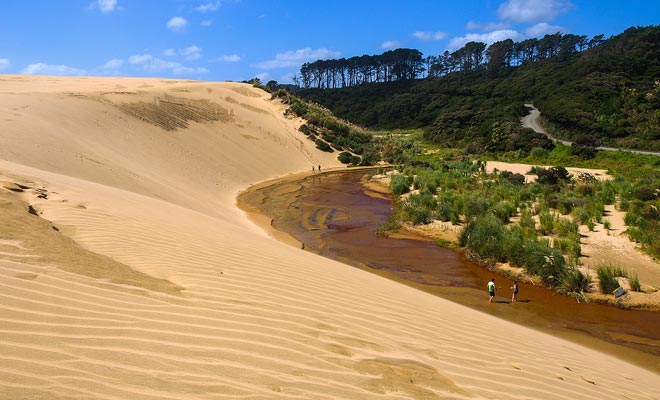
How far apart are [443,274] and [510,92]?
5606 cm

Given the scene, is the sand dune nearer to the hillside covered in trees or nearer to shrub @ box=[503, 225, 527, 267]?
shrub @ box=[503, 225, 527, 267]

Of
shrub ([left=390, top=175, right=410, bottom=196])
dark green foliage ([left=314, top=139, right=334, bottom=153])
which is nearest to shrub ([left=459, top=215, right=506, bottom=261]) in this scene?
shrub ([left=390, top=175, right=410, bottom=196])

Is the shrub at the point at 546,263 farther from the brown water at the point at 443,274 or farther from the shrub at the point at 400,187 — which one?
the shrub at the point at 400,187

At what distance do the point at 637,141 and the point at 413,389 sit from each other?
36733mm

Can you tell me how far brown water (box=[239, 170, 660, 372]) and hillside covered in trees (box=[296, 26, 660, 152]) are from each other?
885 inches

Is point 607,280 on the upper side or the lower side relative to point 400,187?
lower

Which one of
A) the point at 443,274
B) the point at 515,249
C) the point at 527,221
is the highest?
the point at 527,221

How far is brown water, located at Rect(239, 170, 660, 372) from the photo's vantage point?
7703 mm

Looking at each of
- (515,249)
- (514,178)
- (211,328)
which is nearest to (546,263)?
(515,249)

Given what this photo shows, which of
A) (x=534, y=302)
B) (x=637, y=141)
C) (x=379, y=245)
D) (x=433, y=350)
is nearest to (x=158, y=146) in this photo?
(x=379, y=245)

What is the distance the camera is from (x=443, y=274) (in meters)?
10.8

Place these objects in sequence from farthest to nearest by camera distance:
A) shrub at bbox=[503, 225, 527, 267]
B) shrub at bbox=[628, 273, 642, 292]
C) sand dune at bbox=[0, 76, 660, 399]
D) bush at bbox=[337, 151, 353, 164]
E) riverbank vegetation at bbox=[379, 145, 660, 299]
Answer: bush at bbox=[337, 151, 353, 164] < shrub at bbox=[503, 225, 527, 267] < riverbank vegetation at bbox=[379, 145, 660, 299] < shrub at bbox=[628, 273, 642, 292] < sand dune at bbox=[0, 76, 660, 399]

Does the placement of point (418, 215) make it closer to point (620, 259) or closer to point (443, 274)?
point (443, 274)

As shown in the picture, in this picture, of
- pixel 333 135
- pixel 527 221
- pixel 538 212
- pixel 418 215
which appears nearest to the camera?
pixel 527 221
